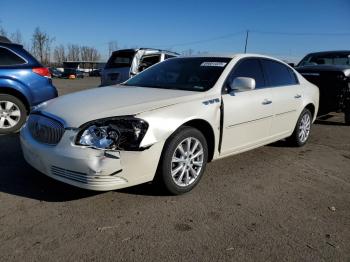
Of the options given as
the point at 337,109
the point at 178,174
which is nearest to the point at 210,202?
the point at 178,174

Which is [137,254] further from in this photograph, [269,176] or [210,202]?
[269,176]

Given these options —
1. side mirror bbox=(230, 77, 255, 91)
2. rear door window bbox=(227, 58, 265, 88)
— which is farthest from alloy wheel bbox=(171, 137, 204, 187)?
rear door window bbox=(227, 58, 265, 88)

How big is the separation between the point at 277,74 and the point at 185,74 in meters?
1.52

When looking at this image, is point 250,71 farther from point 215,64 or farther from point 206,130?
point 206,130

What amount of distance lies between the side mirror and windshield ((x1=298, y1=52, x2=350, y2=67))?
21.6 ft

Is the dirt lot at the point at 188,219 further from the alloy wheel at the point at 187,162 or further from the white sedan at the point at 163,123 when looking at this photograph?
the white sedan at the point at 163,123

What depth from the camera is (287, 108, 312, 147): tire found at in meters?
6.01

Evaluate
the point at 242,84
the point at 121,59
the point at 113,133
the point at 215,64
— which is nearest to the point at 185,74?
the point at 215,64

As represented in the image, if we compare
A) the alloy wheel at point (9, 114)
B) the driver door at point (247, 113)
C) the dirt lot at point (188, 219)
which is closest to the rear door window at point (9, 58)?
the alloy wheel at point (9, 114)

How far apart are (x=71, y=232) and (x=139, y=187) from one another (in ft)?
3.70

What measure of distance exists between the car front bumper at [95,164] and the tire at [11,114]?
139 inches

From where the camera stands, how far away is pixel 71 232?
3.07 metres

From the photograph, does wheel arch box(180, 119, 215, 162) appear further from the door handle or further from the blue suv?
the blue suv

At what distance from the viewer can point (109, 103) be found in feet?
12.5
